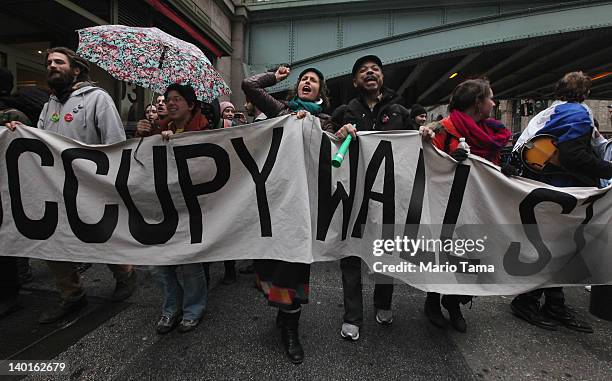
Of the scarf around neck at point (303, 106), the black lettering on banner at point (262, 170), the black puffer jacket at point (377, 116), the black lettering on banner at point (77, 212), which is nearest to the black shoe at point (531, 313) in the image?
the black puffer jacket at point (377, 116)

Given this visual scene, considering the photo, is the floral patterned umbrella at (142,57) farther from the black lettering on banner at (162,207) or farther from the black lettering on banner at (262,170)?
the black lettering on banner at (262,170)

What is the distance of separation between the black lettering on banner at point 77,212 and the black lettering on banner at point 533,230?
2.92 m

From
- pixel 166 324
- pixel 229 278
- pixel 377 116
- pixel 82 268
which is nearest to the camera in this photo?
pixel 166 324

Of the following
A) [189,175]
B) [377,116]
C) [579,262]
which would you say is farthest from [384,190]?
[579,262]

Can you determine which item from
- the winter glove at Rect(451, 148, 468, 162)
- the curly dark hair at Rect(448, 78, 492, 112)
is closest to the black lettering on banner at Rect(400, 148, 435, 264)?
the winter glove at Rect(451, 148, 468, 162)

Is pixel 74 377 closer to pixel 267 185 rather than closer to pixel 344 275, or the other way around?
pixel 267 185

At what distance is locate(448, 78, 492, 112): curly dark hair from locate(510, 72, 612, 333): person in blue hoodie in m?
0.63

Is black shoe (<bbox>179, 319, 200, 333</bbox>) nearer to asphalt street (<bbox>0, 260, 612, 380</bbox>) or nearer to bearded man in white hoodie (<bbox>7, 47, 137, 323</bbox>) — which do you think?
asphalt street (<bbox>0, 260, 612, 380</bbox>)

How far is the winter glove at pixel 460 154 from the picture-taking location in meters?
2.36

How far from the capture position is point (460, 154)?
7.77 feet

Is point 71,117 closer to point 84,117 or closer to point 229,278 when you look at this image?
point 84,117

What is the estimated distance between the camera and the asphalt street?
2.17 metres

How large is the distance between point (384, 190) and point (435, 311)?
1.20 m

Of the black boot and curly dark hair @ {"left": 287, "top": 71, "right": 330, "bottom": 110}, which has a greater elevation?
curly dark hair @ {"left": 287, "top": 71, "right": 330, "bottom": 110}
